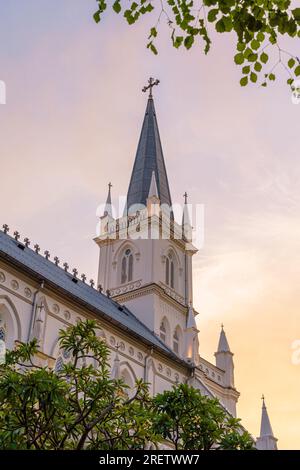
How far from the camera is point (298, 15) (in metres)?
9.14

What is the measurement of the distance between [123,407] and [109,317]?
1924 centimetres

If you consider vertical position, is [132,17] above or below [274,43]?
above

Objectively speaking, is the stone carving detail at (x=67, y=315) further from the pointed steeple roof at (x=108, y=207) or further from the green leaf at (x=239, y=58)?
the green leaf at (x=239, y=58)

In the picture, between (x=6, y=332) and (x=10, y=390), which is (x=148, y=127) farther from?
A: (x=10, y=390)

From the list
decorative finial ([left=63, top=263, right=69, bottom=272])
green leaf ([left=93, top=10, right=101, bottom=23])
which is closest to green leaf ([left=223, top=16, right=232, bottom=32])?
green leaf ([left=93, top=10, right=101, bottom=23])

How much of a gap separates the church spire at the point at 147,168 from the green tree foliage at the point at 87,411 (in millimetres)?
34387

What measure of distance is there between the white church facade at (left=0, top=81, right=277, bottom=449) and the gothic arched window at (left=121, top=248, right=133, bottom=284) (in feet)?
0.27

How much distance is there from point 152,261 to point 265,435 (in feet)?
60.7

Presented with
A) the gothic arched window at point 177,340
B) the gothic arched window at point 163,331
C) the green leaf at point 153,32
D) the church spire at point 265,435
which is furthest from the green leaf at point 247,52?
the church spire at point 265,435

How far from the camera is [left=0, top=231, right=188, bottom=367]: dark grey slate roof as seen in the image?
3123 centimetres

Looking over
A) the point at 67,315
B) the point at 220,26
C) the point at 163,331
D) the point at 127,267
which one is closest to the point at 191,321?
the point at 163,331

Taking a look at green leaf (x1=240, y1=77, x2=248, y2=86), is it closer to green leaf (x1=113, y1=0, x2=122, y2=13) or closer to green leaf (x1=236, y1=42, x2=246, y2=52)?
green leaf (x1=236, y1=42, x2=246, y2=52)
